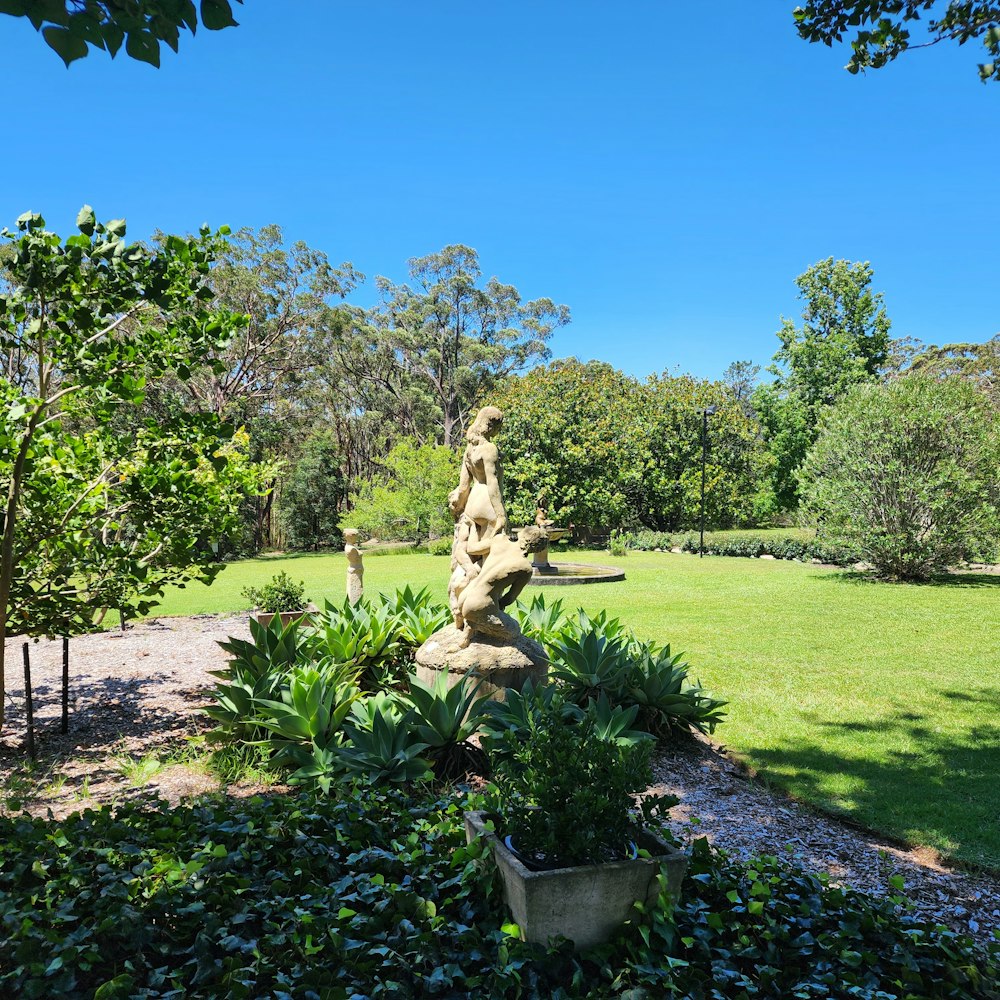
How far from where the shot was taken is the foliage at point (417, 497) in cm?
2944

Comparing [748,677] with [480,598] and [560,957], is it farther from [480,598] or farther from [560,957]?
[560,957]

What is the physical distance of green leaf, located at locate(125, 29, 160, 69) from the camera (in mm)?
2441

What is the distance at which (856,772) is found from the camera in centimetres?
546

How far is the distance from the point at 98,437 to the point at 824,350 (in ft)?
113

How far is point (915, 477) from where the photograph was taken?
53.0 ft

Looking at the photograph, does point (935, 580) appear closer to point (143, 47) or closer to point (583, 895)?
point (583, 895)

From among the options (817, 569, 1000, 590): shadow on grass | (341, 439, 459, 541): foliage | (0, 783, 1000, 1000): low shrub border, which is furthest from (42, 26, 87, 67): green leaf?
(341, 439, 459, 541): foliage

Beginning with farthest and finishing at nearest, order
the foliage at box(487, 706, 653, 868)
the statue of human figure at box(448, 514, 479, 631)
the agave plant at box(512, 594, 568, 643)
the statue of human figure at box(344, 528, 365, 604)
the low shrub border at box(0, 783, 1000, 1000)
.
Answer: the statue of human figure at box(344, 528, 365, 604) → the agave plant at box(512, 594, 568, 643) → the statue of human figure at box(448, 514, 479, 631) → the foliage at box(487, 706, 653, 868) → the low shrub border at box(0, 783, 1000, 1000)

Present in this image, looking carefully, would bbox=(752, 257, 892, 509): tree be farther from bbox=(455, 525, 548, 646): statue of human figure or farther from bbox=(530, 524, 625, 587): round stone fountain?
bbox=(455, 525, 548, 646): statue of human figure

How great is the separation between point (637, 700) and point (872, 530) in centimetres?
1332

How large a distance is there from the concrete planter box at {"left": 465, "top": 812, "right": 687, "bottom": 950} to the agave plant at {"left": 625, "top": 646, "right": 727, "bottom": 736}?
3.04 meters

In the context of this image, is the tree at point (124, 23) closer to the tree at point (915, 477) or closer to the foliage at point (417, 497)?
the tree at point (915, 477)

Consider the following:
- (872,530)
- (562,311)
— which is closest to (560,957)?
(872,530)

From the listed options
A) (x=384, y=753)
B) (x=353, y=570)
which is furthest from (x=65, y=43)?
(x=353, y=570)
